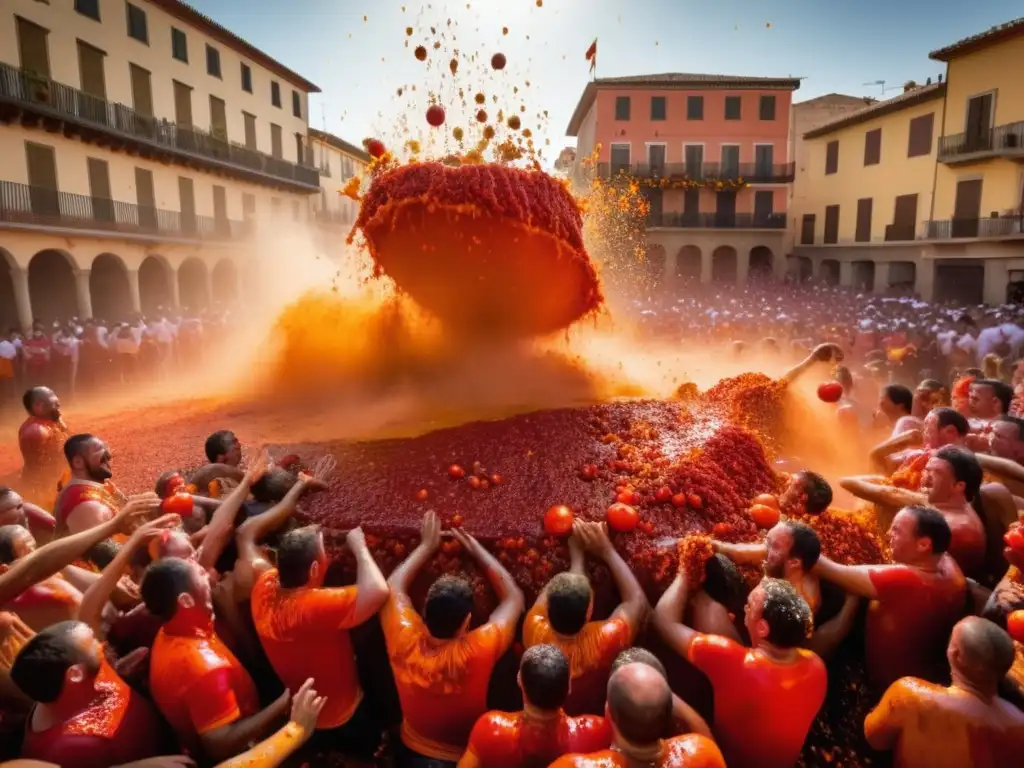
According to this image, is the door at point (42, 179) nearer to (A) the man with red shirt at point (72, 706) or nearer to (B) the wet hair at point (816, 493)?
(A) the man with red shirt at point (72, 706)

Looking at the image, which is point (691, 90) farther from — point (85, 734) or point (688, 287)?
point (85, 734)

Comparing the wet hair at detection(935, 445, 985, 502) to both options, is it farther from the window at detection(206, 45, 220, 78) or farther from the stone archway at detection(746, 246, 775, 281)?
the stone archway at detection(746, 246, 775, 281)

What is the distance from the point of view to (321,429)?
7414 mm

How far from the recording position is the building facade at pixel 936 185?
2425cm

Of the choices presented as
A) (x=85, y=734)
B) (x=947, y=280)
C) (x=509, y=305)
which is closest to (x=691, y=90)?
(x=947, y=280)

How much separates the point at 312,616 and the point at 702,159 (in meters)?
38.8

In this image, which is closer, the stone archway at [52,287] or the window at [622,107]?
the stone archway at [52,287]

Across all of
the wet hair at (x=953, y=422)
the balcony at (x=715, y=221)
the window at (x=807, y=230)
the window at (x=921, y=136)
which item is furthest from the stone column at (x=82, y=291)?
the window at (x=807, y=230)

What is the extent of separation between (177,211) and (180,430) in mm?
19591

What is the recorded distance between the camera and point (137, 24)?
22141 mm

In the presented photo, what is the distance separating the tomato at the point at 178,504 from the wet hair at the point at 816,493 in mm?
4348

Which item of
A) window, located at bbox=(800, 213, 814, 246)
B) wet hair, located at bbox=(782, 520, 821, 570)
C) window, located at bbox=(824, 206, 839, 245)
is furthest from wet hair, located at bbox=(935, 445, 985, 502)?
window, located at bbox=(800, 213, 814, 246)

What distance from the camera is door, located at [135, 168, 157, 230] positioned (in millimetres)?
23125

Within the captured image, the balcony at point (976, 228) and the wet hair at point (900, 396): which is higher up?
the balcony at point (976, 228)
